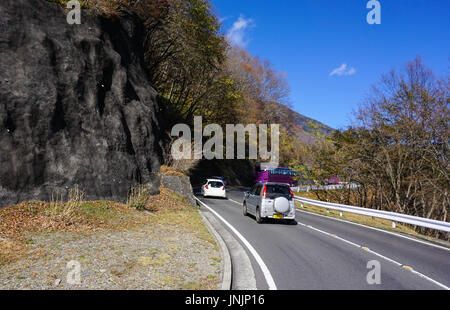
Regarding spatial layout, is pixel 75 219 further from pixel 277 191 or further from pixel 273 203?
pixel 277 191

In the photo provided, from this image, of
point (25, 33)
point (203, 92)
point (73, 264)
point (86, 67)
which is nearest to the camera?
point (73, 264)

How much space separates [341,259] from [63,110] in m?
11.9

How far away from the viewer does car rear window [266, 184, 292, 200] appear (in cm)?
1312

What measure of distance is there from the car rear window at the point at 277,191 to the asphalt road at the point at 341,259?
150cm

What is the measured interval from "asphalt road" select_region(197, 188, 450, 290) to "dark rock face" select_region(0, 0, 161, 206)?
22.6 ft

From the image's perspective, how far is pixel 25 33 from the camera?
12.1 meters

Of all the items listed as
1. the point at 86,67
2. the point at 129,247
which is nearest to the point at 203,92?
the point at 86,67

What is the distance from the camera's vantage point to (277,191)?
13.5 metres

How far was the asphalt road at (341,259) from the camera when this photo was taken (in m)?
5.93
